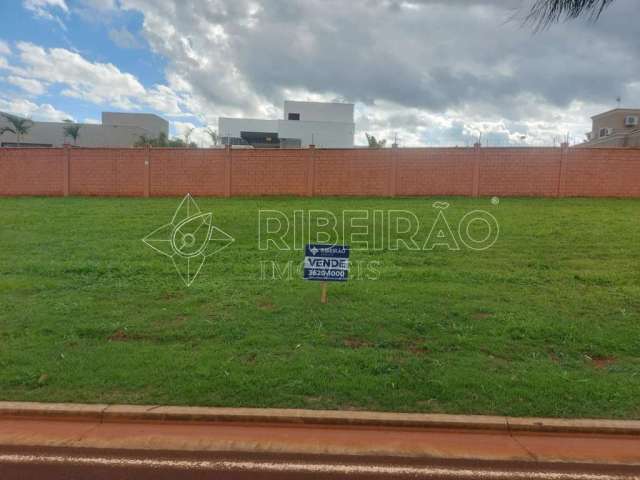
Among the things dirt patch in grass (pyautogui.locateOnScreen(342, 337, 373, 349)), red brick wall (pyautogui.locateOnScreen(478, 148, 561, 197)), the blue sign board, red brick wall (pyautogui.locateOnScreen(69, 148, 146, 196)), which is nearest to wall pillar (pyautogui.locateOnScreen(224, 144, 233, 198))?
red brick wall (pyautogui.locateOnScreen(69, 148, 146, 196))

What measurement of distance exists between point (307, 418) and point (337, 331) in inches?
70.6

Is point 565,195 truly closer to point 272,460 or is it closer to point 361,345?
point 361,345

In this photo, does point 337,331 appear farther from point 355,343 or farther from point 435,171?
point 435,171

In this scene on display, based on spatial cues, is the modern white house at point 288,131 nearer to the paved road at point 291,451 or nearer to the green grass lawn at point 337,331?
the green grass lawn at point 337,331

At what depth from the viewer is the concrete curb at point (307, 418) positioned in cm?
359

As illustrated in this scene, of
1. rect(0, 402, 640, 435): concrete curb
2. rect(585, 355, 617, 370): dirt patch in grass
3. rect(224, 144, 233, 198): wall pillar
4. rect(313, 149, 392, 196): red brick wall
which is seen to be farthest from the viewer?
rect(224, 144, 233, 198): wall pillar

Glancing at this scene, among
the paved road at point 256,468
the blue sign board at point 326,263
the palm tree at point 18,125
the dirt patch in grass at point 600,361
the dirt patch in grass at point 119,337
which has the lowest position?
the paved road at point 256,468

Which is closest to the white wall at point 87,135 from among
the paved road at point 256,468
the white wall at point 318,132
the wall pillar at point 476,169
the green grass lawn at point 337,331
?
the white wall at point 318,132

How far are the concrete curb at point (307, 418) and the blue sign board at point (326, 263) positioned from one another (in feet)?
8.04

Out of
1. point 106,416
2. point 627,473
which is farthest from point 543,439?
point 106,416

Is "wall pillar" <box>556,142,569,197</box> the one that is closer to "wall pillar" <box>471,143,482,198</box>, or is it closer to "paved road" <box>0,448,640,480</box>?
"wall pillar" <box>471,143,482,198</box>

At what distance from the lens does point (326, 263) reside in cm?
601

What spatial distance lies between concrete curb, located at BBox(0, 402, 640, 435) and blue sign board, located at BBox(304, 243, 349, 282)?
2.45 metres

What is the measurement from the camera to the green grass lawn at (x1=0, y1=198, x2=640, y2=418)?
404cm
